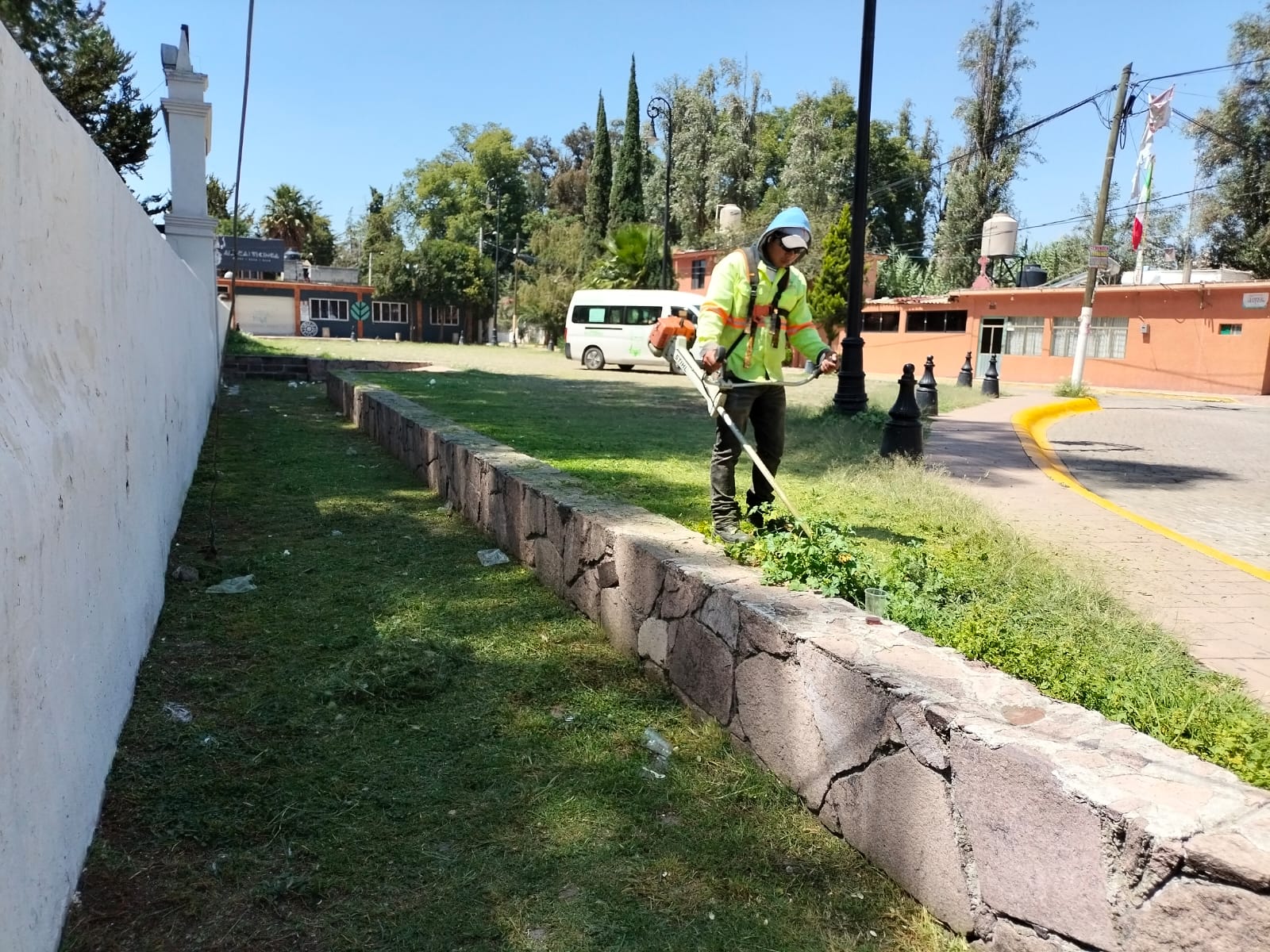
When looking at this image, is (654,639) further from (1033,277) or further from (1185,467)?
(1033,277)

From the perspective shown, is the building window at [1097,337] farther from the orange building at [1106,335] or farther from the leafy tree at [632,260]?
the leafy tree at [632,260]

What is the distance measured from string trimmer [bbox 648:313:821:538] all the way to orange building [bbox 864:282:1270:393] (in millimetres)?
23200

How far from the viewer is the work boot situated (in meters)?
3.87

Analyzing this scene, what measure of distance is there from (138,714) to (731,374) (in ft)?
9.34

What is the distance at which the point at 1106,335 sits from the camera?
25.8 meters

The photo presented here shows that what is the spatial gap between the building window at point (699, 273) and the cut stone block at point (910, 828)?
3852cm

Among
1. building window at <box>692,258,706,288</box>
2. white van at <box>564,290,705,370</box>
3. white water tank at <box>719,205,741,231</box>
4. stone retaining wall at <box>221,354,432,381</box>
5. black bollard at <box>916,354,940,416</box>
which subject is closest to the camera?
black bollard at <box>916,354,940,416</box>

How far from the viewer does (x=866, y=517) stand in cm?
569

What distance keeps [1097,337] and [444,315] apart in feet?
141

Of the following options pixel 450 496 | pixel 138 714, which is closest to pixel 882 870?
pixel 138 714

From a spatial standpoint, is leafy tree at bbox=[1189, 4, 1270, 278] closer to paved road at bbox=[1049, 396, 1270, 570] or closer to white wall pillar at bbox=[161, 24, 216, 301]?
paved road at bbox=[1049, 396, 1270, 570]

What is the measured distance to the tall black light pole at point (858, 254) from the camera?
34.0 feet

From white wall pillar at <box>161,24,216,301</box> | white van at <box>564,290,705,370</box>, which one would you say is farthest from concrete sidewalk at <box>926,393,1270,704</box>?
white van at <box>564,290,705,370</box>

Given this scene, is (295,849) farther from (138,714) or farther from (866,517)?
(866,517)
